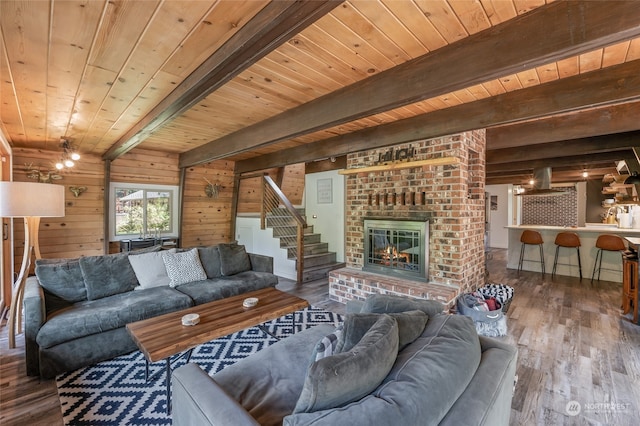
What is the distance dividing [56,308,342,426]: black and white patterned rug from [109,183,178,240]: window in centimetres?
341

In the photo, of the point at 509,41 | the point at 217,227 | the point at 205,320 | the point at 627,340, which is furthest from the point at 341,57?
the point at 217,227

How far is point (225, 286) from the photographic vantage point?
3496 mm

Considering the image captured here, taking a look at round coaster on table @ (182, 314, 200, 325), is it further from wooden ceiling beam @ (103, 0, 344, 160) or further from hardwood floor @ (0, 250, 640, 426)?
wooden ceiling beam @ (103, 0, 344, 160)

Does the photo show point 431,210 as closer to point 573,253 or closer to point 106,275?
point 106,275

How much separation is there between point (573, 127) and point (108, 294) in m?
5.51

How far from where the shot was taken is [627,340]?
291cm

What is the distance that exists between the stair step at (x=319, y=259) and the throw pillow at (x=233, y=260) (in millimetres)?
1493

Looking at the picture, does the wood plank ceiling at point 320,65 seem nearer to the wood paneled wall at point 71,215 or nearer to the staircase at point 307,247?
the wood paneled wall at point 71,215

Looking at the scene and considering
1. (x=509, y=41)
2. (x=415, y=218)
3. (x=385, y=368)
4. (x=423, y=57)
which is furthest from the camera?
(x=415, y=218)

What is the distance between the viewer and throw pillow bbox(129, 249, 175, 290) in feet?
10.8

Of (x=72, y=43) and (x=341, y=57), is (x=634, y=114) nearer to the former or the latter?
(x=341, y=57)

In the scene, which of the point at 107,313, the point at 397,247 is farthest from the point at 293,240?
the point at 107,313

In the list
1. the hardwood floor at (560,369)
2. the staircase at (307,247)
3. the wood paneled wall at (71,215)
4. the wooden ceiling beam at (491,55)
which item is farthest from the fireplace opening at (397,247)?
the wood paneled wall at (71,215)

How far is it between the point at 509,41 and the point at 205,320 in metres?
2.85
